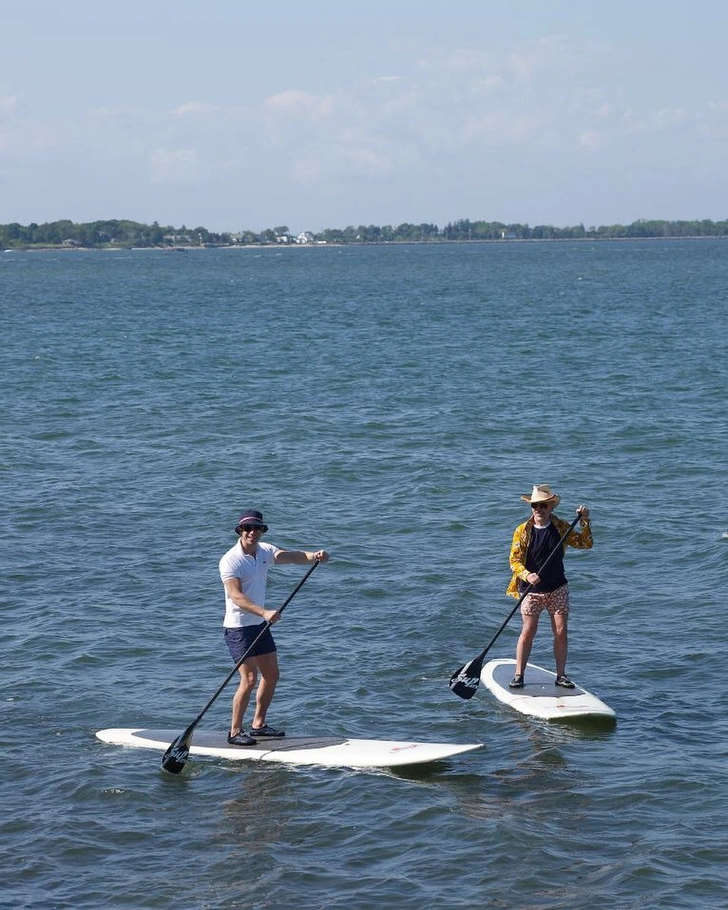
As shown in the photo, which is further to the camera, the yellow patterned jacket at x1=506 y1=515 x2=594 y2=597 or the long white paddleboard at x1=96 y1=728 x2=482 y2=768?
the yellow patterned jacket at x1=506 y1=515 x2=594 y2=597

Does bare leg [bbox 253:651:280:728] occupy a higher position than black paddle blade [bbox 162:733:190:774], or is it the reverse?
bare leg [bbox 253:651:280:728]

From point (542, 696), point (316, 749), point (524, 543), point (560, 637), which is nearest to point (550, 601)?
point (560, 637)

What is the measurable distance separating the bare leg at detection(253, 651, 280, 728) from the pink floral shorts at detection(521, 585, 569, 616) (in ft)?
7.74

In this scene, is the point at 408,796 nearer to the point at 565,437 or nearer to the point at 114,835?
the point at 114,835

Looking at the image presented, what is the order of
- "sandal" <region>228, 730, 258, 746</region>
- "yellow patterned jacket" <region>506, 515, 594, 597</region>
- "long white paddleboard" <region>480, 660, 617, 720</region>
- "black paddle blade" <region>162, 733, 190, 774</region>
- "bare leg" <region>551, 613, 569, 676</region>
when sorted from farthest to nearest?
"bare leg" <region>551, 613, 569, 676</region> → "yellow patterned jacket" <region>506, 515, 594, 597</region> → "long white paddleboard" <region>480, 660, 617, 720</region> → "sandal" <region>228, 730, 258, 746</region> → "black paddle blade" <region>162, 733, 190, 774</region>

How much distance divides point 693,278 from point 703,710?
10020 centimetres

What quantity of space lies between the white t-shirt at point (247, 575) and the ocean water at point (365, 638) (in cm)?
121

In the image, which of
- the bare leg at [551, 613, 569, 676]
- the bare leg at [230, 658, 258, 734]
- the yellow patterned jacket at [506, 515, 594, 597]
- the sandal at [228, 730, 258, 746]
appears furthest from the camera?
the bare leg at [551, 613, 569, 676]

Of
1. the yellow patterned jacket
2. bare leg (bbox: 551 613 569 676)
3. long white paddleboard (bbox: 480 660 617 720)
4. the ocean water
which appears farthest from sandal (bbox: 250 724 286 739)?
bare leg (bbox: 551 613 569 676)

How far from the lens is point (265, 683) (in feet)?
36.2

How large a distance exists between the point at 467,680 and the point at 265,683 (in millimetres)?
2086

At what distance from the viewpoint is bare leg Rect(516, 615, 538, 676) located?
39.4 feet

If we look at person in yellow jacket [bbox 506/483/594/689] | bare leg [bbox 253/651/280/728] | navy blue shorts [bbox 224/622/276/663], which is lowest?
bare leg [bbox 253/651/280/728]

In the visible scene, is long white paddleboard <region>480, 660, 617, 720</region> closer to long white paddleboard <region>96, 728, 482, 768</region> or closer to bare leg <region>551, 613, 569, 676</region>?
bare leg <region>551, 613, 569, 676</region>
